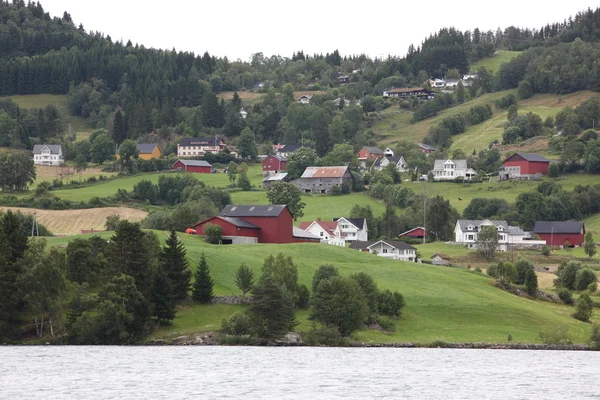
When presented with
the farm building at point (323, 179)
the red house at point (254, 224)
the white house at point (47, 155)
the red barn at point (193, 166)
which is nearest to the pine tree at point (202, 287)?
the red house at point (254, 224)

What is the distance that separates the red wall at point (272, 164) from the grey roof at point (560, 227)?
208 feet

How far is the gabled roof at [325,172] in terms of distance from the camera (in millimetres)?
181288

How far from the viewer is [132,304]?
78.6 metres

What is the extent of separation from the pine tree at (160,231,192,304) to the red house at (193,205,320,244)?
23.3m

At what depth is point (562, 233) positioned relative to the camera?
144 m

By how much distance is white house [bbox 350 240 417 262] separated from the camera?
419 ft

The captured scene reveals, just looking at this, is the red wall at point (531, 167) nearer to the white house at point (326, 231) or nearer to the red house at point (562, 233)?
the red house at point (562, 233)

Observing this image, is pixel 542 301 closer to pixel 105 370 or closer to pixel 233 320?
pixel 233 320

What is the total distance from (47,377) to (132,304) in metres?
19.6

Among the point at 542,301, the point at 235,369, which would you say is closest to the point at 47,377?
the point at 235,369

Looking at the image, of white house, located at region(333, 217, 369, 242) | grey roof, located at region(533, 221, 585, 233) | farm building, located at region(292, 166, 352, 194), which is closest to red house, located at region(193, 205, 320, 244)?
white house, located at region(333, 217, 369, 242)

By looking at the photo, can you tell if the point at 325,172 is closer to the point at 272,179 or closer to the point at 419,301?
the point at 272,179

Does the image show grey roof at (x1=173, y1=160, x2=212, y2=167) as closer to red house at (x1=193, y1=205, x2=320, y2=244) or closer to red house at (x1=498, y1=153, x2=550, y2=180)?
red house at (x1=498, y1=153, x2=550, y2=180)

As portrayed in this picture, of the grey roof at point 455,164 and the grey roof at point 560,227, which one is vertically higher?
the grey roof at point 455,164
